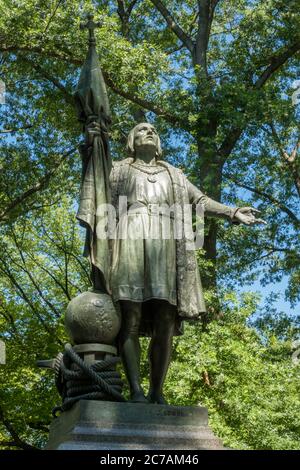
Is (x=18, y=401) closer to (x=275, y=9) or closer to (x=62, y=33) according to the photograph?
(x=62, y=33)

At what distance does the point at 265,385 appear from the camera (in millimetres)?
15836

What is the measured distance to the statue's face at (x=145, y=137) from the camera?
7281 mm

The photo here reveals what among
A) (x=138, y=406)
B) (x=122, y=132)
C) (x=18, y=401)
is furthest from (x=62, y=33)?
(x=138, y=406)

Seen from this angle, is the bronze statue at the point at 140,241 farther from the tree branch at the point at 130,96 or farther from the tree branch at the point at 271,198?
the tree branch at the point at 271,198

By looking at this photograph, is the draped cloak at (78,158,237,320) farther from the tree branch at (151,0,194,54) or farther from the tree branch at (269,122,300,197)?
the tree branch at (151,0,194,54)

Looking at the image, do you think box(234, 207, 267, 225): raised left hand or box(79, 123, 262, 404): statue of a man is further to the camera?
box(234, 207, 267, 225): raised left hand

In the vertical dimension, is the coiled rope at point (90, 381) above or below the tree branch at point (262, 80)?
below

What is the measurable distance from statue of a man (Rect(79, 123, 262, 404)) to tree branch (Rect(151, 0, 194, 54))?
1463 centimetres

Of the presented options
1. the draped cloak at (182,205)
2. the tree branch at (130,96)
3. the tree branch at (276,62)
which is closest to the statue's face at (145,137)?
the draped cloak at (182,205)

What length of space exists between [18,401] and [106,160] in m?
12.6

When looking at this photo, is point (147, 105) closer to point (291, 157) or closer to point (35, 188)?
point (35, 188)

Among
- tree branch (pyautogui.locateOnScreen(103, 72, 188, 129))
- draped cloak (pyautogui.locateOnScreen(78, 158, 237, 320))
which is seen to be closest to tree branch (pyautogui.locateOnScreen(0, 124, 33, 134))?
tree branch (pyautogui.locateOnScreen(103, 72, 188, 129))

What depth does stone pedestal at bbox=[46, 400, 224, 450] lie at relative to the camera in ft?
18.4

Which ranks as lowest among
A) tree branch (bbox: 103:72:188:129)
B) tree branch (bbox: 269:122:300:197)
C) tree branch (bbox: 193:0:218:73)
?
tree branch (bbox: 269:122:300:197)
